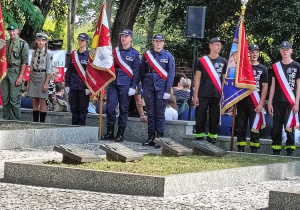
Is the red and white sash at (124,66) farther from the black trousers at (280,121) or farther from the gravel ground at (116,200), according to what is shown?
the gravel ground at (116,200)

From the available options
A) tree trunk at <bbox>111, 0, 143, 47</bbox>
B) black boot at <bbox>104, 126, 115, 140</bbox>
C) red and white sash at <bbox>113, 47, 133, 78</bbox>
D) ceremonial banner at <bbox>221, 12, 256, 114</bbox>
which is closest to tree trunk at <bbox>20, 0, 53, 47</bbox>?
tree trunk at <bbox>111, 0, 143, 47</bbox>

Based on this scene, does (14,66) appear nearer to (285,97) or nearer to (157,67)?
(157,67)

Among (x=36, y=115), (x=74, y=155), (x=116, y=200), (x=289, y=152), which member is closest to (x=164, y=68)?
(x=289, y=152)

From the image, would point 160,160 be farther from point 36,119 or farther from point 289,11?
point 289,11

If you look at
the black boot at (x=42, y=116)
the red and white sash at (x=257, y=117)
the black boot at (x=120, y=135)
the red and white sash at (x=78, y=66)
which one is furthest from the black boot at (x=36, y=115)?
the red and white sash at (x=257, y=117)

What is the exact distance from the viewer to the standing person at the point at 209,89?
17.3m

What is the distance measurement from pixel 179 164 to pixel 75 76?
649 cm

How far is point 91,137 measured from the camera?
17844 mm

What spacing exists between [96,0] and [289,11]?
32.3m

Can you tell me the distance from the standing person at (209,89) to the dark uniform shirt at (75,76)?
261 centimetres

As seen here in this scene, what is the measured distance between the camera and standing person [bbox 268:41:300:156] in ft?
54.3

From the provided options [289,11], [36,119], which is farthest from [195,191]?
[289,11]

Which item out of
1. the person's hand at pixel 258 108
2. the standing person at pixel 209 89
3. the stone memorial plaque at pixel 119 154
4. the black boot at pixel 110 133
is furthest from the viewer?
the black boot at pixel 110 133

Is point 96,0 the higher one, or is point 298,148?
point 96,0
